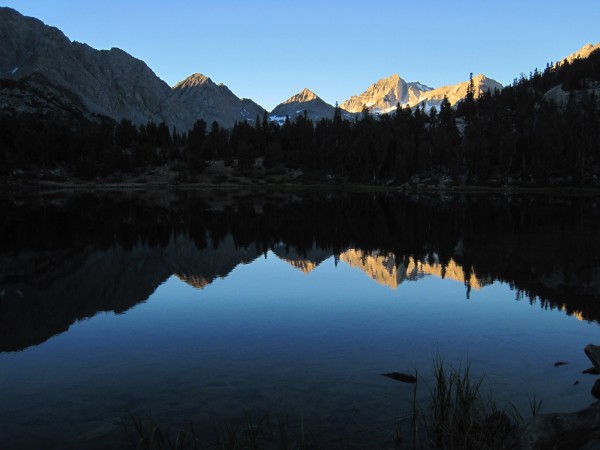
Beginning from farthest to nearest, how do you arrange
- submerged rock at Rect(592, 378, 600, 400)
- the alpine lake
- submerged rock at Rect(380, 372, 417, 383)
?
submerged rock at Rect(380, 372, 417, 383)
submerged rock at Rect(592, 378, 600, 400)
the alpine lake

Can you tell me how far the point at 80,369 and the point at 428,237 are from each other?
3726cm

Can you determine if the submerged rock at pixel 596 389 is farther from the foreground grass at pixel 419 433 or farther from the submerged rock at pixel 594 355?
the foreground grass at pixel 419 433

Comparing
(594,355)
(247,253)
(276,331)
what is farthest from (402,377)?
(247,253)

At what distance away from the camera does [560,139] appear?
547ft

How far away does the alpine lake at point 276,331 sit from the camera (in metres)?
12.5

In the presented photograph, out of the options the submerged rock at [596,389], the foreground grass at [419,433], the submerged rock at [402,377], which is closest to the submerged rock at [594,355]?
the submerged rock at [596,389]

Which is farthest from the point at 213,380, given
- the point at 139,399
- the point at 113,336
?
the point at 113,336

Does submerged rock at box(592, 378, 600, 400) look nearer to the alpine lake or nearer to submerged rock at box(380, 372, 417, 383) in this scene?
the alpine lake

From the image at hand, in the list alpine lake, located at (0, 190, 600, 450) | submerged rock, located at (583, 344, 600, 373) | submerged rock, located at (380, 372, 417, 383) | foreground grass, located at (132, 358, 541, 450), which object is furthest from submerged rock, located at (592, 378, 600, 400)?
submerged rock, located at (380, 372, 417, 383)

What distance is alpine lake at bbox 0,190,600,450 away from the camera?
12469 millimetres

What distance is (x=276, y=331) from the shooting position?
19.5 m

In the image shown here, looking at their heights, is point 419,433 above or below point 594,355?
below

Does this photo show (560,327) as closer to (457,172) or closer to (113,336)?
(113,336)

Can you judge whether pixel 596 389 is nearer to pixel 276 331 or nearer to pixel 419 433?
pixel 419 433
